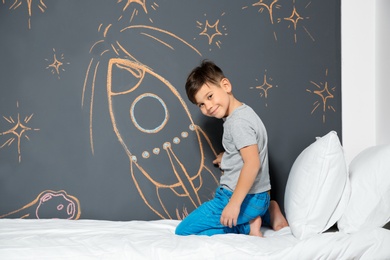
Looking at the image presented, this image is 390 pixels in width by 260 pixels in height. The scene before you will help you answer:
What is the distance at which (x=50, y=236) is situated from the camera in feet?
5.07

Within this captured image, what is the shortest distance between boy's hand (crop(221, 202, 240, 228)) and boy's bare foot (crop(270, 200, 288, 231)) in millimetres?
302

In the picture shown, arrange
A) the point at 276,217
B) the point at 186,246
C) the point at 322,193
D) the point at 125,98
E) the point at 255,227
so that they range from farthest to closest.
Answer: the point at 125,98 → the point at 276,217 → the point at 255,227 → the point at 322,193 → the point at 186,246

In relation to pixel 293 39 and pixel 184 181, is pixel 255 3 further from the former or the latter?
pixel 184 181

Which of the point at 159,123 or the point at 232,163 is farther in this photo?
the point at 159,123

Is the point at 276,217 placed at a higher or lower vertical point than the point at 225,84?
lower

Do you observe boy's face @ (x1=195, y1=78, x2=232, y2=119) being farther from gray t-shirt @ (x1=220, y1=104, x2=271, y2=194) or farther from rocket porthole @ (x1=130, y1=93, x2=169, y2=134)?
rocket porthole @ (x1=130, y1=93, x2=169, y2=134)

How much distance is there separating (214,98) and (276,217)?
0.61 meters

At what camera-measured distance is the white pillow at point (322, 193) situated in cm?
147

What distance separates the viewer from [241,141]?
1.56 metres

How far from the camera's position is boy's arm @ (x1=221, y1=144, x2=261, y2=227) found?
1522 mm

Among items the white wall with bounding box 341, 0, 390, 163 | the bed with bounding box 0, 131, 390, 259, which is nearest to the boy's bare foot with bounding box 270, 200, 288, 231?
the bed with bounding box 0, 131, 390, 259

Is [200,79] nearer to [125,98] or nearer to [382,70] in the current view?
[125,98]

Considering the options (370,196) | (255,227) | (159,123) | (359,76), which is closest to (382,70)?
(359,76)

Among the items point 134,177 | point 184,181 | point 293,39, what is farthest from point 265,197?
point 293,39
